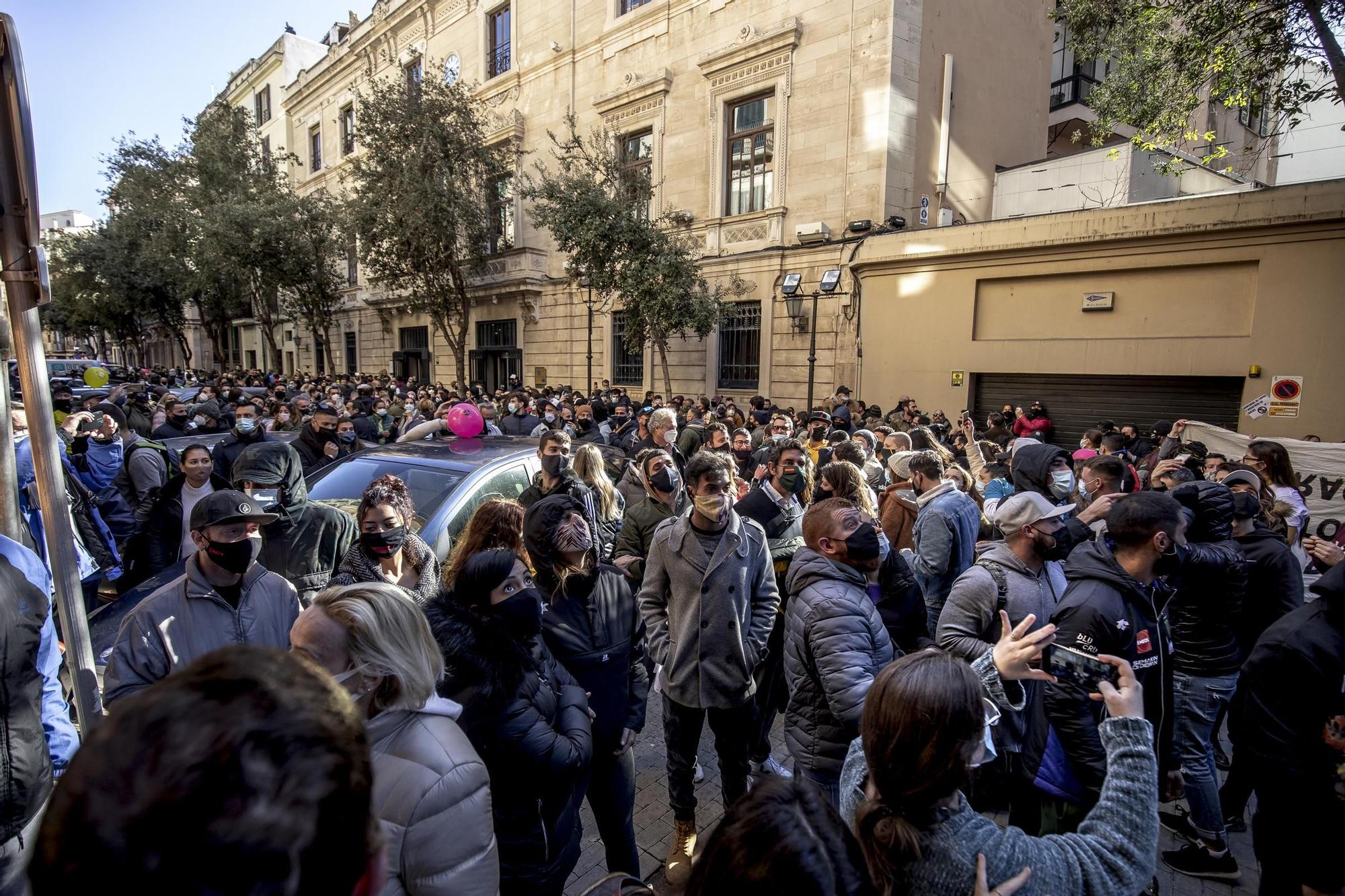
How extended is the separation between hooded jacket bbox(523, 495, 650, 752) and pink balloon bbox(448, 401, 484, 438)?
4.96 meters

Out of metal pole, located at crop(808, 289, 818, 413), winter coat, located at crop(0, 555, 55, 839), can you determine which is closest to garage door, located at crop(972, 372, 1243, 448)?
metal pole, located at crop(808, 289, 818, 413)

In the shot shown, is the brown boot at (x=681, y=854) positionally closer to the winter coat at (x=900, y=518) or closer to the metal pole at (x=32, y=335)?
the winter coat at (x=900, y=518)

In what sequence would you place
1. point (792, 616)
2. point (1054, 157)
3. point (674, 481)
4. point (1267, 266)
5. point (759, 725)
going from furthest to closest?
1. point (1054, 157)
2. point (1267, 266)
3. point (674, 481)
4. point (759, 725)
5. point (792, 616)

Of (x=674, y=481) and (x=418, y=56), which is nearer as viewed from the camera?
(x=674, y=481)

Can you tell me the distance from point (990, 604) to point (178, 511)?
4763mm

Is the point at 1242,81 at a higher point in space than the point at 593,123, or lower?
lower

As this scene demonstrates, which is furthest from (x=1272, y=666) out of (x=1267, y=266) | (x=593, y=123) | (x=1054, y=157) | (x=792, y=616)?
(x=593, y=123)

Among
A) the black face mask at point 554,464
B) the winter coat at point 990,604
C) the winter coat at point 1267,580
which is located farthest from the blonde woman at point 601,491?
the winter coat at point 1267,580

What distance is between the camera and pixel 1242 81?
9.14 m

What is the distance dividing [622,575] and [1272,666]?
2.38 meters

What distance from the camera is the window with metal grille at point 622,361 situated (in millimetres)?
19047

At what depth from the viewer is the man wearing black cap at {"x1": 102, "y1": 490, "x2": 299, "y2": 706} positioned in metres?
2.39

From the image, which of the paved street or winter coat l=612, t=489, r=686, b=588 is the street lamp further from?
the paved street

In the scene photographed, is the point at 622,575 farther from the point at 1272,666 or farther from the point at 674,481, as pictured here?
the point at 1272,666
